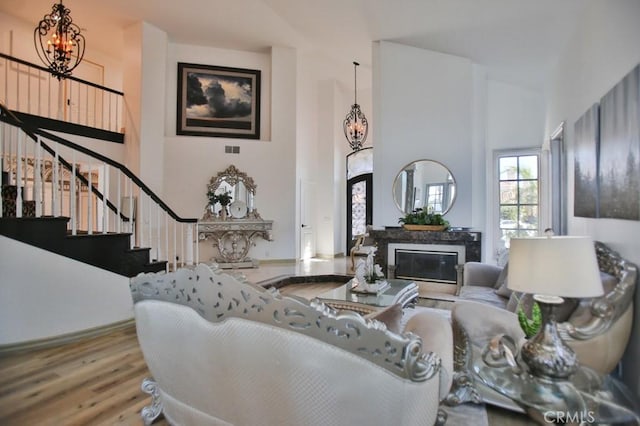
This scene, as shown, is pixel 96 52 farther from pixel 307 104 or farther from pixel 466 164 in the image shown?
pixel 466 164

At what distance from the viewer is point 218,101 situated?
803 centimetres

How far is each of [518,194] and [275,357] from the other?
20.3ft

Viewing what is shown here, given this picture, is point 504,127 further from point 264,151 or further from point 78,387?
point 78,387

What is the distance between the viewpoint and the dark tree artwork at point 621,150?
191cm

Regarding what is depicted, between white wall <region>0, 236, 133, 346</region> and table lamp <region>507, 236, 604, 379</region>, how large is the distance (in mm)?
3773

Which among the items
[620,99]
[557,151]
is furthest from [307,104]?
[620,99]

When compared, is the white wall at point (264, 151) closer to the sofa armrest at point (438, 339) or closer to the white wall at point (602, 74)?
the white wall at point (602, 74)

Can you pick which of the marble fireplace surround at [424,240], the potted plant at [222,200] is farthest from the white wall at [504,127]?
the potted plant at [222,200]

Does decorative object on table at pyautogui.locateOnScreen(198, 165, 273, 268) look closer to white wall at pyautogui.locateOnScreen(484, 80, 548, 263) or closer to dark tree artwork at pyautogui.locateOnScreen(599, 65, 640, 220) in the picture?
white wall at pyautogui.locateOnScreen(484, 80, 548, 263)

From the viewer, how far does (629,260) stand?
2.09 meters

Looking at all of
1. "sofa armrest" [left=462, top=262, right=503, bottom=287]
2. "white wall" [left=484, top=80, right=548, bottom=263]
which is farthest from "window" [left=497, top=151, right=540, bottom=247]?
"sofa armrest" [left=462, top=262, right=503, bottom=287]

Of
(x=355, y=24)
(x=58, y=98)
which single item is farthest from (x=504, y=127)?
(x=58, y=98)

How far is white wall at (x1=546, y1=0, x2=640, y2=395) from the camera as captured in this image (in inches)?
80.4

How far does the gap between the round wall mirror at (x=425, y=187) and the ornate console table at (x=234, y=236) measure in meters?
3.06
